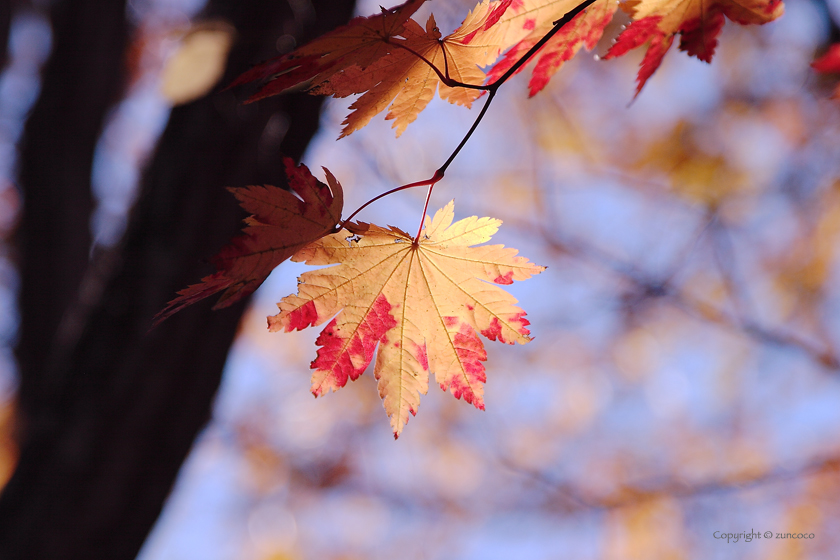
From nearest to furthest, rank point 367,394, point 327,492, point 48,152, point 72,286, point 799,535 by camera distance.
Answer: point 48,152 < point 72,286 < point 799,535 < point 367,394 < point 327,492

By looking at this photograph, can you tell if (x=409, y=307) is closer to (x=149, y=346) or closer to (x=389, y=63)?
(x=389, y=63)

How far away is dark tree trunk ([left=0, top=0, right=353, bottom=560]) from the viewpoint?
144 centimetres

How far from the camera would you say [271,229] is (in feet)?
1.80

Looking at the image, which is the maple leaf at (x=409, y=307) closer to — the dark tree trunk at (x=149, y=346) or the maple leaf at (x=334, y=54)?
the maple leaf at (x=334, y=54)

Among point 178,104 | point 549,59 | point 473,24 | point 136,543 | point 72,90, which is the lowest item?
point 136,543

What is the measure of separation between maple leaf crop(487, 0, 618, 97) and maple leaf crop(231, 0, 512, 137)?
0.03 metres

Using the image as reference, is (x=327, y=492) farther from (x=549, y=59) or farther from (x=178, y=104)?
(x=549, y=59)

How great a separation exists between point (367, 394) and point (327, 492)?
54.5 inches

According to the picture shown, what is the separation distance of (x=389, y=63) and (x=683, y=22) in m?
0.42

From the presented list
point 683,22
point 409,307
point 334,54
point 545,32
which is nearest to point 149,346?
point 409,307

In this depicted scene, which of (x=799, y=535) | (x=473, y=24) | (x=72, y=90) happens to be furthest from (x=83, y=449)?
(x=799, y=535)

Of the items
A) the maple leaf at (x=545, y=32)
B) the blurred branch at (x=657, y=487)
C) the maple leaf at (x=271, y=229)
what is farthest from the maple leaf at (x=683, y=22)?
the blurred branch at (x=657, y=487)

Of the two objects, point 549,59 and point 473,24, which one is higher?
point 549,59

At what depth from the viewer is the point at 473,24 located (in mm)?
589
